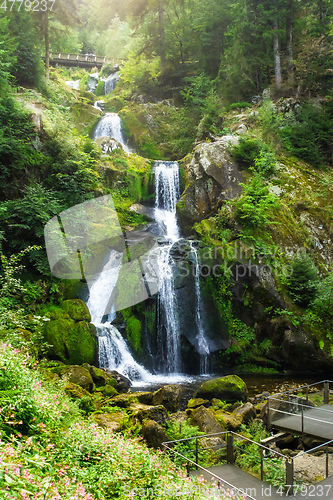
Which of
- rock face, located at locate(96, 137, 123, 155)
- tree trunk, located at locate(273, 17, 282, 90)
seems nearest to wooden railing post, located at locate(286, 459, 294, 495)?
rock face, located at locate(96, 137, 123, 155)

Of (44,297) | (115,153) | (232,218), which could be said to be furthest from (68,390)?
(115,153)

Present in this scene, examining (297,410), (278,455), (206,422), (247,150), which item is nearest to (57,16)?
(247,150)

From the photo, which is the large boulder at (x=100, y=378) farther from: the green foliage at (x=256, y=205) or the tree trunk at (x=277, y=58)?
the tree trunk at (x=277, y=58)

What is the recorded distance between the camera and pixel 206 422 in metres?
6.75

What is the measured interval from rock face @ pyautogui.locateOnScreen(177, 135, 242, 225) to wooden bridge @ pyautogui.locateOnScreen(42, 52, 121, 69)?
74.8 ft

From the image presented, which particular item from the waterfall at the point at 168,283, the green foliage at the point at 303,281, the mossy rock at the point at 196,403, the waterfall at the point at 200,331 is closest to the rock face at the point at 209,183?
the waterfall at the point at 168,283

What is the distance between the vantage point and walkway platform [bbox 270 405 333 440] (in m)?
6.59

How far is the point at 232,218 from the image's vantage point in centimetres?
1462

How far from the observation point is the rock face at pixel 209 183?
15773 millimetres

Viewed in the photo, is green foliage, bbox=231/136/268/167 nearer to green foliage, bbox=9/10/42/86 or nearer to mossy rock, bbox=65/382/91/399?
green foliage, bbox=9/10/42/86

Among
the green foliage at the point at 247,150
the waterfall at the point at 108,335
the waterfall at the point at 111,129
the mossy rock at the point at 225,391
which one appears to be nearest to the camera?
the mossy rock at the point at 225,391

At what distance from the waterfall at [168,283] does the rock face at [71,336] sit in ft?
10.3

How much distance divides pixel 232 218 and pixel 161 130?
12.2 m

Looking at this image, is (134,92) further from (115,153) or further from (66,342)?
(66,342)
